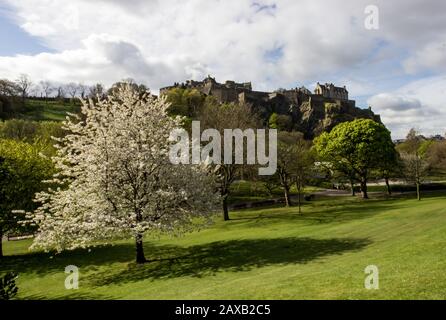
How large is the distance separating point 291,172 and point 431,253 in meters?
32.8

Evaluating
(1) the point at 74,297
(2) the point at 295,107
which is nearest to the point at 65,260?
(1) the point at 74,297

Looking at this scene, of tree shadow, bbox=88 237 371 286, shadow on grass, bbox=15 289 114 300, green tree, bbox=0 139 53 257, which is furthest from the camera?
green tree, bbox=0 139 53 257

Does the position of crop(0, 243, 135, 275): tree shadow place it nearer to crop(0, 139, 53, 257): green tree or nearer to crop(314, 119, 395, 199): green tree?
crop(0, 139, 53, 257): green tree

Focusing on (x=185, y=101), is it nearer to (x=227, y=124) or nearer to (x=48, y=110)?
(x=48, y=110)

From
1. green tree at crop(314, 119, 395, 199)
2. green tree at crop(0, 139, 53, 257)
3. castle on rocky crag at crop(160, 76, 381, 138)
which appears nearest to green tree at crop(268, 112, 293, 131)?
castle on rocky crag at crop(160, 76, 381, 138)

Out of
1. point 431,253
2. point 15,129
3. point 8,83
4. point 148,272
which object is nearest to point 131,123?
point 148,272

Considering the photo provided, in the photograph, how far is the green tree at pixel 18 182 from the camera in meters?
31.5

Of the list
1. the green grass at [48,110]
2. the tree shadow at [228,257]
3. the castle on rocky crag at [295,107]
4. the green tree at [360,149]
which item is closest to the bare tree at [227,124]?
the tree shadow at [228,257]

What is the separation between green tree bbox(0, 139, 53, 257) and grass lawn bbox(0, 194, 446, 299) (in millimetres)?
3439

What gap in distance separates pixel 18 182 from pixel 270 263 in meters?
23.3

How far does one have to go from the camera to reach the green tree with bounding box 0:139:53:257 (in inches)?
1241

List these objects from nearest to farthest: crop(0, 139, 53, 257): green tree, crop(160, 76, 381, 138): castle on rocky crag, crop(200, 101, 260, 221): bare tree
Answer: crop(0, 139, 53, 257): green tree → crop(200, 101, 260, 221): bare tree → crop(160, 76, 381, 138): castle on rocky crag

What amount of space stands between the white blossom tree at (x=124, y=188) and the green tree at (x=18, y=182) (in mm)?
7911
